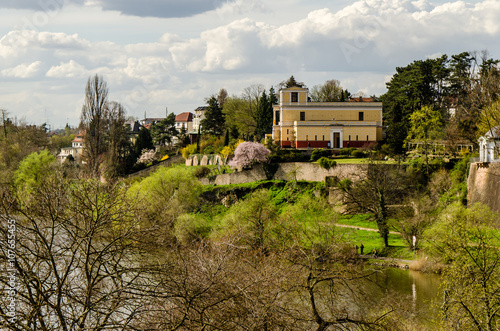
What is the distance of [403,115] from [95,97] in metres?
26.5

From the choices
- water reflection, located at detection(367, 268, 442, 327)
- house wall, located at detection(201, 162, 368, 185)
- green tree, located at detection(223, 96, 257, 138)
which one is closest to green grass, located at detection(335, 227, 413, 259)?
water reflection, located at detection(367, 268, 442, 327)

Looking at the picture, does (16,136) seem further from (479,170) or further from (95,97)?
(479,170)

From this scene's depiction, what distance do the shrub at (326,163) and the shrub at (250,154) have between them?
497cm

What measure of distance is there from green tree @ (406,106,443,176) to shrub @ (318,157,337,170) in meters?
6.40

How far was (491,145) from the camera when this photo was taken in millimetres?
33844

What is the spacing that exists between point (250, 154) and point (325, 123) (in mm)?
8702

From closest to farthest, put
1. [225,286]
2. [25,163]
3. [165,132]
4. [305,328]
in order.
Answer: [225,286]
[305,328]
[25,163]
[165,132]

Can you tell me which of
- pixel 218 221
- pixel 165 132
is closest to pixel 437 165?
pixel 218 221

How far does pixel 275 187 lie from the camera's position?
43.5 m

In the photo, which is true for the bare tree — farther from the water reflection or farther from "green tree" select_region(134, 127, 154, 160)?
the water reflection

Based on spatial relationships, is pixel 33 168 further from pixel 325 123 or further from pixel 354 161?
pixel 354 161

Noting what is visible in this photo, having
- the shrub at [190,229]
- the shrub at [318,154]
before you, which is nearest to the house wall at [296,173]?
the shrub at [318,154]

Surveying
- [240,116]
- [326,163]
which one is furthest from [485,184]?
[240,116]

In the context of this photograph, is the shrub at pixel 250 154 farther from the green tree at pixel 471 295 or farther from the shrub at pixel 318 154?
the green tree at pixel 471 295
